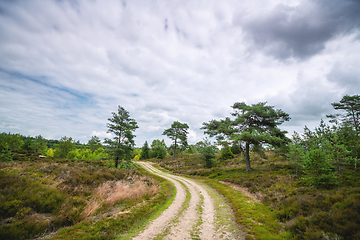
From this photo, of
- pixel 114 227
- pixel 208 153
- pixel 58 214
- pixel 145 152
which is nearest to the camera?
pixel 114 227

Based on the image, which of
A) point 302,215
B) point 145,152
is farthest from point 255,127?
point 145,152

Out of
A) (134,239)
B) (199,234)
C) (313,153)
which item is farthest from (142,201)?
(313,153)

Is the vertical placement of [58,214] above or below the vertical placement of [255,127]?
below

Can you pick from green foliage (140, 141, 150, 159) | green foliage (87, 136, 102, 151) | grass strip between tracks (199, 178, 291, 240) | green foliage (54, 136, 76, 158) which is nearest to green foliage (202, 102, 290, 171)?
grass strip between tracks (199, 178, 291, 240)

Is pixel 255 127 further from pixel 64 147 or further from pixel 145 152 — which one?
pixel 64 147

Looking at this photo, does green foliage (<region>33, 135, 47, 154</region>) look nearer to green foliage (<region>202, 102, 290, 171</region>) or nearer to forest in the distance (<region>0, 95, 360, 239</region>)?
forest in the distance (<region>0, 95, 360, 239</region>)

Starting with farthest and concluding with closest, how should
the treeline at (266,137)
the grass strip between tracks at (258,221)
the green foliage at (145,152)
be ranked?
the green foliage at (145,152) < the treeline at (266,137) < the grass strip between tracks at (258,221)

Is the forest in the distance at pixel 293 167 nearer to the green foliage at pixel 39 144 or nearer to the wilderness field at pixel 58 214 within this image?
the wilderness field at pixel 58 214

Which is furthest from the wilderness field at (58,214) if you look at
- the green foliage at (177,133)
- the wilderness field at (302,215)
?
the green foliage at (177,133)

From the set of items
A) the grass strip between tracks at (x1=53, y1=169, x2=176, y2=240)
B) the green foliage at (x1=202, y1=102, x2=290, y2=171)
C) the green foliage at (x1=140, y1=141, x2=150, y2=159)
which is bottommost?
the grass strip between tracks at (x1=53, y1=169, x2=176, y2=240)

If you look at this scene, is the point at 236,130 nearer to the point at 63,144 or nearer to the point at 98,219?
the point at 98,219

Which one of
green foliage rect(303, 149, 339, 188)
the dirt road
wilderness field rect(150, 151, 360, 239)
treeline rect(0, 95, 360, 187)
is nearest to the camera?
wilderness field rect(150, 151, 360, 239)

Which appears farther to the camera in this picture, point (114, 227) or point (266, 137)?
point (266, 137)

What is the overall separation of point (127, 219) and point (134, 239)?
2.01 metres
